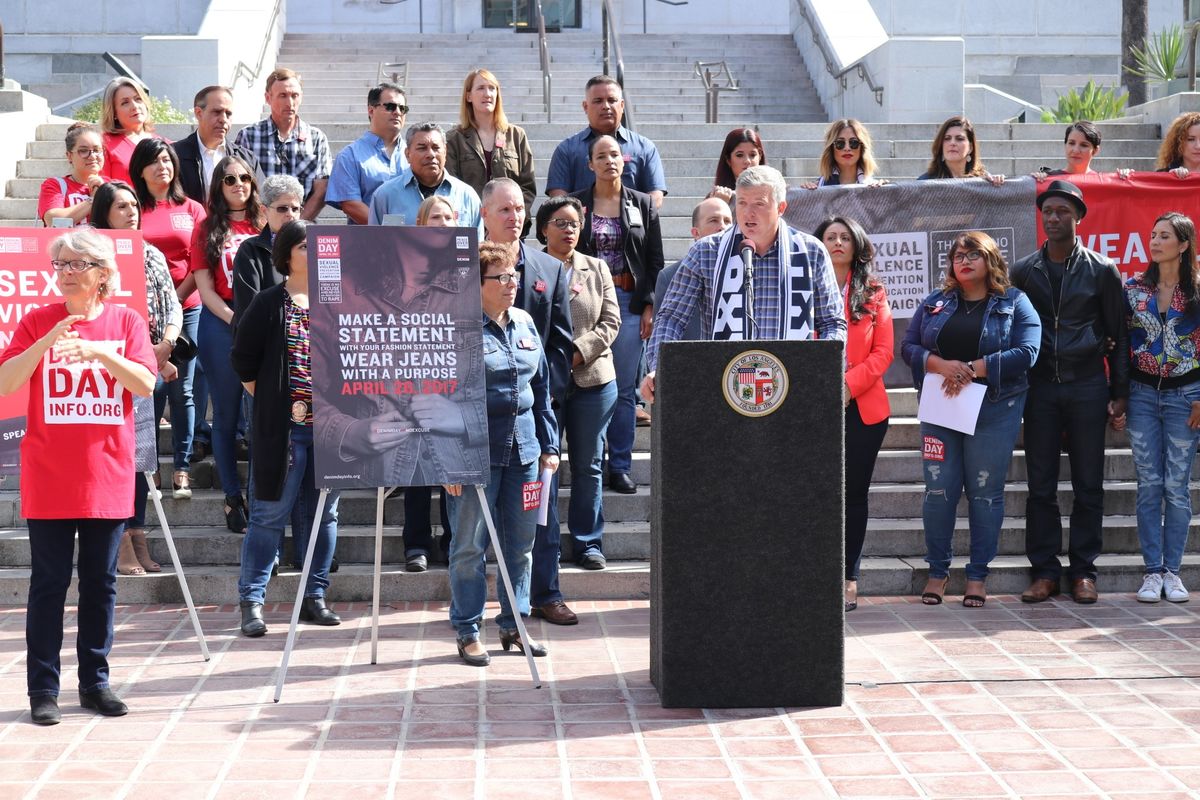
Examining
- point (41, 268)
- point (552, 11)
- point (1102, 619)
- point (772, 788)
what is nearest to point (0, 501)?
point (41, 268)

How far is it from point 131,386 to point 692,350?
2.26 m

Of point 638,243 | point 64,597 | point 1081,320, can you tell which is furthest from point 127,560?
point 1081,320

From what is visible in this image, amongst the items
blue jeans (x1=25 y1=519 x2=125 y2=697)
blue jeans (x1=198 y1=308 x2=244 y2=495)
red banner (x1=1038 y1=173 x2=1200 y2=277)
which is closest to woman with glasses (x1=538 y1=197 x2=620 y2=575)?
blue jeans (x1=198 y1=308 x2=244 y2=495)

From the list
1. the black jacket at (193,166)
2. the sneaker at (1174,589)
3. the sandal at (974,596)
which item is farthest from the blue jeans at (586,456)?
the sneaker at (1174,589)

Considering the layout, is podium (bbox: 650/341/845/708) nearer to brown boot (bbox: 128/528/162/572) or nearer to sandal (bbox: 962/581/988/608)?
sandal (bbox: 962/581/988/608)

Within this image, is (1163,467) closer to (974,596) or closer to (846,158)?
(974,596)

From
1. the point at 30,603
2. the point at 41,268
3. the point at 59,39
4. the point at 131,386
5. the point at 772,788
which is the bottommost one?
the point at 772,788

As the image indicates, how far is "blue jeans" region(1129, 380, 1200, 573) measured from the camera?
777 centimetres

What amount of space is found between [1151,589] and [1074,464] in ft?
2.58

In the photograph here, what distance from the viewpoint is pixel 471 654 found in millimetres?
6477

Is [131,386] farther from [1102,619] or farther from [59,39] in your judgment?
[59,39]

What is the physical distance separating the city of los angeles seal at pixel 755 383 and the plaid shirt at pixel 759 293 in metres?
0.64

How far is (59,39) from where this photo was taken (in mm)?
23531

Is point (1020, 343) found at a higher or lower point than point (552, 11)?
lower
